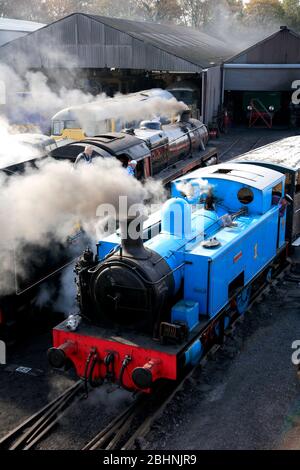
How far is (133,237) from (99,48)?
72.2 feet

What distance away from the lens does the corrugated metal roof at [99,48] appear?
25531 mm

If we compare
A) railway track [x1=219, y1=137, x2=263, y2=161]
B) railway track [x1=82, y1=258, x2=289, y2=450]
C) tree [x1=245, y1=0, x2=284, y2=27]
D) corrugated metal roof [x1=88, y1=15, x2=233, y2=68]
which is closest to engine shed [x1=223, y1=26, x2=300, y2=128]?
corrugated metal roof [x1=88, y1=15, x2=233, y2=68]

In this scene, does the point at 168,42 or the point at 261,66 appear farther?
the point at 168,42

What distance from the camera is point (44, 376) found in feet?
25.7

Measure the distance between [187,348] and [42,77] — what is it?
77.9ft

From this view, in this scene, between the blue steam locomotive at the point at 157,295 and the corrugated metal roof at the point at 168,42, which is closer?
the blue steam locomotive at the point at 157,295

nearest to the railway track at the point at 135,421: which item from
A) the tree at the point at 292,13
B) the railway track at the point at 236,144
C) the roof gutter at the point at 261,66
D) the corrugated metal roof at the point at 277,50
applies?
the railway track at the point at 236,144

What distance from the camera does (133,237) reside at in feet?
21.9

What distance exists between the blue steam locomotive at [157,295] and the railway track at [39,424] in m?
0.41

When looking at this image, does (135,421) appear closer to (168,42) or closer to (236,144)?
(236,144)

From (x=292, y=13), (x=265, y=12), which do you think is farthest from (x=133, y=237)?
(x=265, y=12)

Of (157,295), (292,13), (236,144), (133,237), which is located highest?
(292,13)

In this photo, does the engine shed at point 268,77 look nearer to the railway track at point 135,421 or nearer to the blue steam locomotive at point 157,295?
the blue steam locomotive at point 157,295

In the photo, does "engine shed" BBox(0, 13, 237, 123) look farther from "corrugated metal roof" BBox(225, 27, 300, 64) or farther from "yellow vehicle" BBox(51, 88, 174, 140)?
"yellow vehicle" BBox(51, 88, 174, 140)
